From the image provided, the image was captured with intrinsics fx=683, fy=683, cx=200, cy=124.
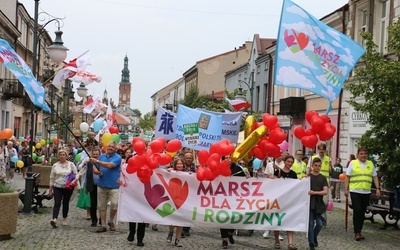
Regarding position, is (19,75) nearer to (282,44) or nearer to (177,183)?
(177,183)

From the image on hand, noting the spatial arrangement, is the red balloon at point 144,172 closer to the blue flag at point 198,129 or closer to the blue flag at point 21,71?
the blue flag at point 21,71

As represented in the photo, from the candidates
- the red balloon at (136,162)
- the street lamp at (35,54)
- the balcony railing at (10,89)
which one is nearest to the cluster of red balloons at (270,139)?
the red balloon at (136,162)

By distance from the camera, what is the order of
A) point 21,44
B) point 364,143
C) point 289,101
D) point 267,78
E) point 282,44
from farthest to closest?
point 21,44, point 267,78, point 289,101, point 364,143, point 282,44

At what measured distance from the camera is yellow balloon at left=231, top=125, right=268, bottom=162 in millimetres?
11297

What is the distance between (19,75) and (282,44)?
4.57 metres

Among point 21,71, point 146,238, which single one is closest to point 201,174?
point 146,238

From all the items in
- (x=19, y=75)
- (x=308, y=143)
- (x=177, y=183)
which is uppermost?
(x=19, y=75)

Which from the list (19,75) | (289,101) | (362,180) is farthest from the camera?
(289,101)

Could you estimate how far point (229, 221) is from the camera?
36.9 feet

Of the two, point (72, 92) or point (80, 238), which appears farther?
point (72, 92)

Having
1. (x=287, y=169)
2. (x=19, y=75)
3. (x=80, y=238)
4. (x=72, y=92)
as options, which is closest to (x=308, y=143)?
(x=287, y=169)

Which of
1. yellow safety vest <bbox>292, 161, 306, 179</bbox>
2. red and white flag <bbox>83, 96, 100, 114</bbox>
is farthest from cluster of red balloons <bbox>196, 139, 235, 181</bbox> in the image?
red and white flag <bbox>83, 96, 100, 114</bbox>

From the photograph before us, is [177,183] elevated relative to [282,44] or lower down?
lower down

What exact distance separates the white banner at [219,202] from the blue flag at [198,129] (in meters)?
6.73
